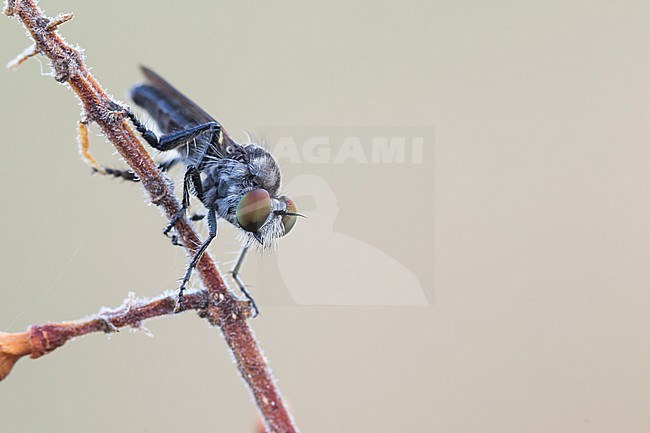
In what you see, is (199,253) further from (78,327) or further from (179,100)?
(179,100)

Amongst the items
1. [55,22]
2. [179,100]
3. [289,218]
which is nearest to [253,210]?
[289,218]

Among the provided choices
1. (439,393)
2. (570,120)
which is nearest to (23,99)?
(439,393)

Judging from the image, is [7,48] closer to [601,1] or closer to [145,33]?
[145,33]

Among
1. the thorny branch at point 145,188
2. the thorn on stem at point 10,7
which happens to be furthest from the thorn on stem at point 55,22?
the thorn on stem at point 10,7

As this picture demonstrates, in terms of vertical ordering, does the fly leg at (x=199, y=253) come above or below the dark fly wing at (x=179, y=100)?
below

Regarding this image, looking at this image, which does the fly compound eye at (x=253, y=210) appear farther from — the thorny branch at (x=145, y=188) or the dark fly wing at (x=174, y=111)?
the thorny branch at (x=145, y=188)

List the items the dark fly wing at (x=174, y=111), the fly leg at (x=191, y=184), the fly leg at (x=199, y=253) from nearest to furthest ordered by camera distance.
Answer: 1. the fly leg at (x=199, y=253)
2. the fly leg at (x=191, y=184)
3. the dark fly wing at (x=174, y=111)

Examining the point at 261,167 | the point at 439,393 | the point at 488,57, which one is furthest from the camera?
the point at 488,57
